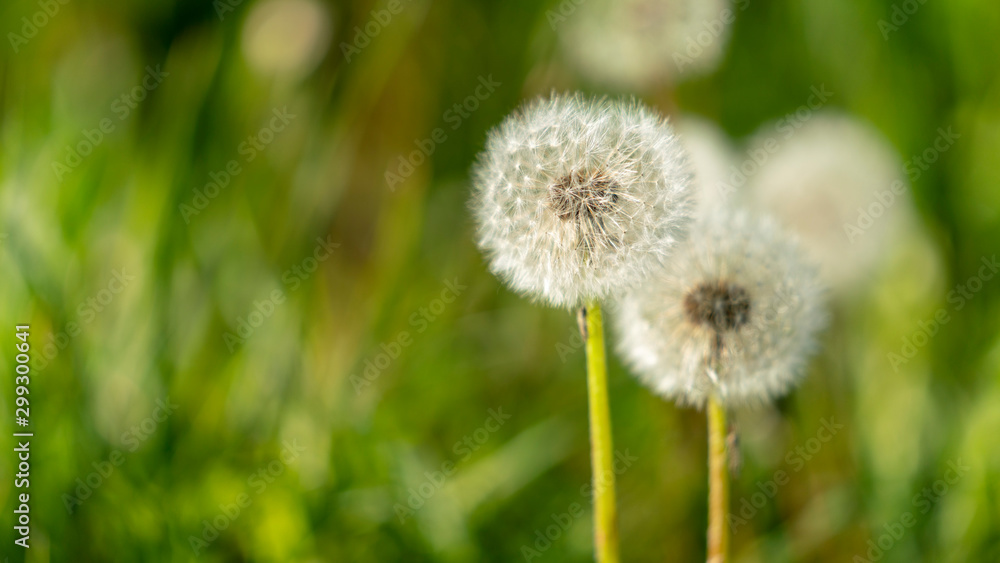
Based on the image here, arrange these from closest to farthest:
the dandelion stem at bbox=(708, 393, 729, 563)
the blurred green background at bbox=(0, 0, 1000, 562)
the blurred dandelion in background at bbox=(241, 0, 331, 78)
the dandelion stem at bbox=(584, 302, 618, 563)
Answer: the dandelion stem at bbox=(584, 302, 618, 563), the dandelion stem at bbox=(708, 393, 729, 563), the blurred green background at bbox=(0, 0, 1000, 562), the blurred dandelion in background at bbox=(241, 0, 331, 78)

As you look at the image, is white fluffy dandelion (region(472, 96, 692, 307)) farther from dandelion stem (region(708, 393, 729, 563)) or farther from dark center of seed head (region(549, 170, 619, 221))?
dandelion stem (region(708, 393, 729, 563))

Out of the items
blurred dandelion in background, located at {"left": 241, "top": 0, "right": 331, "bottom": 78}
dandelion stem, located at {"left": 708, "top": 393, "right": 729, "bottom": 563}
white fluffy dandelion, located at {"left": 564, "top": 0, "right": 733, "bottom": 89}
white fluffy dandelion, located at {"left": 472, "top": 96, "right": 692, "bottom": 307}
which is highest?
blurred dandelion in background, located at {"left": 241, "top": 0, "right": 331, "bottom": 78}

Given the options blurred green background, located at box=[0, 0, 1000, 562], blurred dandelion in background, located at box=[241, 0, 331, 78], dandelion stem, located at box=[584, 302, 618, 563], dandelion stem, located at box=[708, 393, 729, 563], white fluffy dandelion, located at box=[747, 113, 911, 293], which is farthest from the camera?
blurred dandelion in background, located at box=[241, 0, 331, 78]

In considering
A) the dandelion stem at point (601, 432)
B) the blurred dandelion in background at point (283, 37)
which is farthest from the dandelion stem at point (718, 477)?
the blurred dandelion in background at point (283, 37)

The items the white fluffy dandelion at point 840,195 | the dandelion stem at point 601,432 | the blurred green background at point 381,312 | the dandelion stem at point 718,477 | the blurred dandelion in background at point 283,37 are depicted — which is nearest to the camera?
the dandelion stem at point 601,432

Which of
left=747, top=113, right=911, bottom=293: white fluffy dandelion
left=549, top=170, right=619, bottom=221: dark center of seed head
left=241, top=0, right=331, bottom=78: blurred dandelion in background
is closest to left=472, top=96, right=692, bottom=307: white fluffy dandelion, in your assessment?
left=549, top=170, right=619, bottom=221: dark center of seed head

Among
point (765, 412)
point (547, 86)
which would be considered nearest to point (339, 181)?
point (547, 86)

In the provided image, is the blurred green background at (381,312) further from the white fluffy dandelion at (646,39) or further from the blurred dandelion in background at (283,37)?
the white fluffy dandelion at (646,39)
